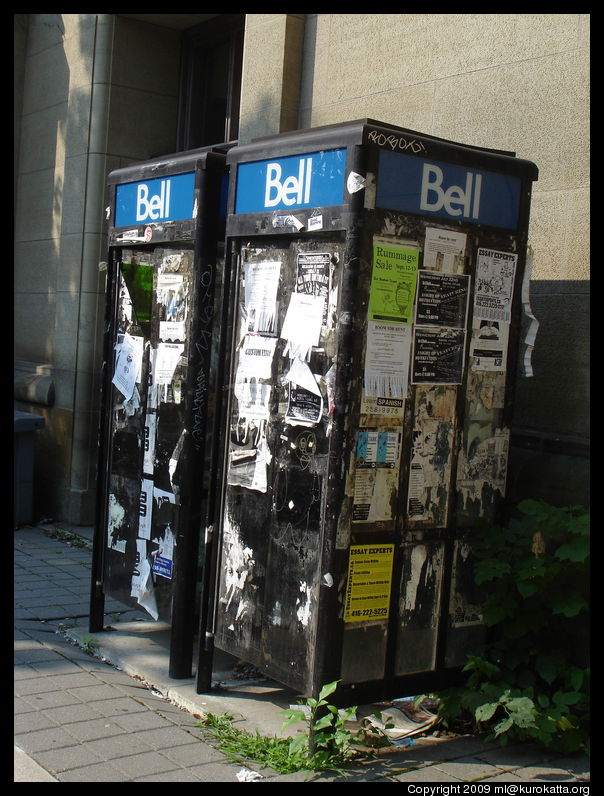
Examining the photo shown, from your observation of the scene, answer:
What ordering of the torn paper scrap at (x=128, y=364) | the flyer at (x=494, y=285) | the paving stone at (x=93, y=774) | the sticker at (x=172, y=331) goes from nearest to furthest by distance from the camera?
the paving stone at (x=93, y=774)
the flyer at (x=494, y=285)
the sticker at (x=172, y=331)
the torn paper scrap at (x=128, y=364)

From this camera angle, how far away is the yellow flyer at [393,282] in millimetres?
3654

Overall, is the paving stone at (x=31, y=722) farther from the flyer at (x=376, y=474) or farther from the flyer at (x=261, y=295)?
the flyer at (x=261, y=295)

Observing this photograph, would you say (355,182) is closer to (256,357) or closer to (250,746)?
(256,357)

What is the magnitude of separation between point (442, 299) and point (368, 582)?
1.25 meters

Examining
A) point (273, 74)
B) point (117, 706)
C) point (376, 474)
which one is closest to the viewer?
point (376, 474)

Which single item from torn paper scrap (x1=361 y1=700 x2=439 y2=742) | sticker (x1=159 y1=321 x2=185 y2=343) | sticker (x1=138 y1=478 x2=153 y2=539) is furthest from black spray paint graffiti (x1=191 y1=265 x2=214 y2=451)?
torn paper scrap (x1=361 y1=700 x2=439 y2=742)

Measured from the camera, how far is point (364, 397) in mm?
3684

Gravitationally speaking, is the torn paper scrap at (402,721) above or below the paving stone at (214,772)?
above

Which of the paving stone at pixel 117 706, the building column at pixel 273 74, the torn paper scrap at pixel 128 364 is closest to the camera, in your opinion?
the paving stone at pixel 117 706

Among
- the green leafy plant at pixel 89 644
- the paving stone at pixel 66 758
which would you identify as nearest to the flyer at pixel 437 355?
the paving stone at pixel 66 758

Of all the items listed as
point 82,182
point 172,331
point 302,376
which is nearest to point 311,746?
point 302,376

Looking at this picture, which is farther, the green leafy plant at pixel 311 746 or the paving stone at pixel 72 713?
the paving stone at pixel 72 713

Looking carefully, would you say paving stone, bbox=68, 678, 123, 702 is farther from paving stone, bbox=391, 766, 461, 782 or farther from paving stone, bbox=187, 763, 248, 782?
paving stone, bbox=391, 766, 461, 782

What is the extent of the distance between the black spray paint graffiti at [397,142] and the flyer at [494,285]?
0.56 m
